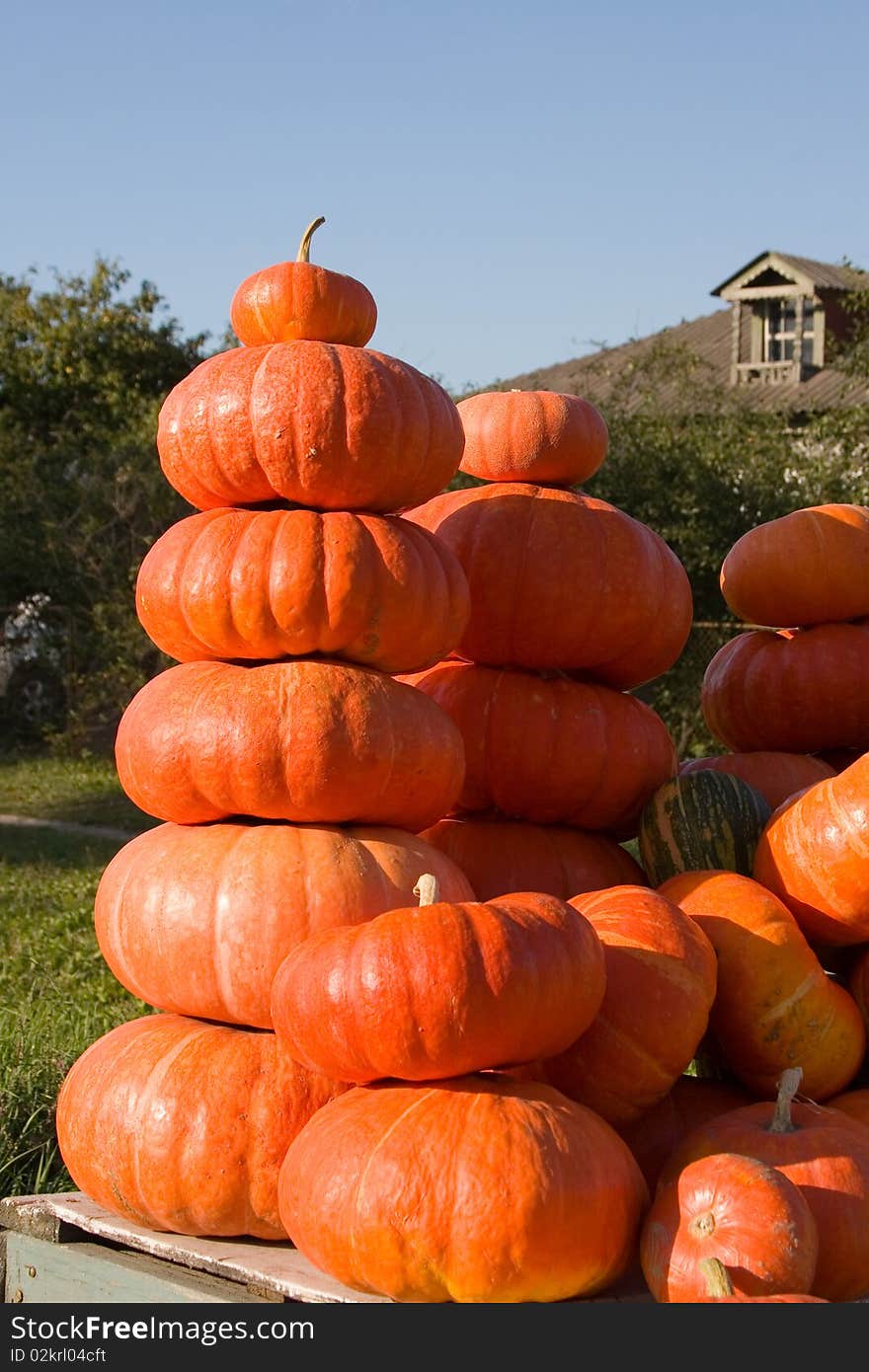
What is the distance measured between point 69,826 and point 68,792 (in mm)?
1823

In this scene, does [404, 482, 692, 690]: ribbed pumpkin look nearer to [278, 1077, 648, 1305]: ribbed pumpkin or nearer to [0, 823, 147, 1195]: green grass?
[278, 1077, 648, 1305]: ribbed pumpkin

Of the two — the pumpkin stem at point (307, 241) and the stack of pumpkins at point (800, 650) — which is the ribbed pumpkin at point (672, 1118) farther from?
the pumpkin stem at point (307, 241)

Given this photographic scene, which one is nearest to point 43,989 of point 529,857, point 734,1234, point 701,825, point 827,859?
point 529,857

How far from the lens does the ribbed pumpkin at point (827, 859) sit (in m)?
2.57

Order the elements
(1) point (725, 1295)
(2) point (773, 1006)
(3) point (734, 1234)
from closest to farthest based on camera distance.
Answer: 1. (1) point (725, 1295)
2. (3) point (734, 1234)
3. (2) point (773, 1006)

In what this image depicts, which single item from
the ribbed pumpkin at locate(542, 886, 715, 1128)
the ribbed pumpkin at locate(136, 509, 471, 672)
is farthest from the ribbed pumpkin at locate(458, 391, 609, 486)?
the ribbed pumpkin at locate(542, 886, 715, 1128)

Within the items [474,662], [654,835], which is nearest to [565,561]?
[474,662]

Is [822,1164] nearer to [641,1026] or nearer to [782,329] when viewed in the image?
[641,1026]

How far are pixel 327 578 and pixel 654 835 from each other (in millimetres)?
991

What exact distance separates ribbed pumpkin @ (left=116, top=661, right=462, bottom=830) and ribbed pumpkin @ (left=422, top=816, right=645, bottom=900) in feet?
1.40

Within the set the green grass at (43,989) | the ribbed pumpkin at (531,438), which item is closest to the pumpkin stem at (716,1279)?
the ribbed pumpkin at (531,438)

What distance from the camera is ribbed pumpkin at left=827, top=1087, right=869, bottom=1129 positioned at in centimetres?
242

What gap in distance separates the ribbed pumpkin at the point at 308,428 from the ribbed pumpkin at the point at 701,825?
0.88 metres

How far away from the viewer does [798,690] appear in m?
3.50
